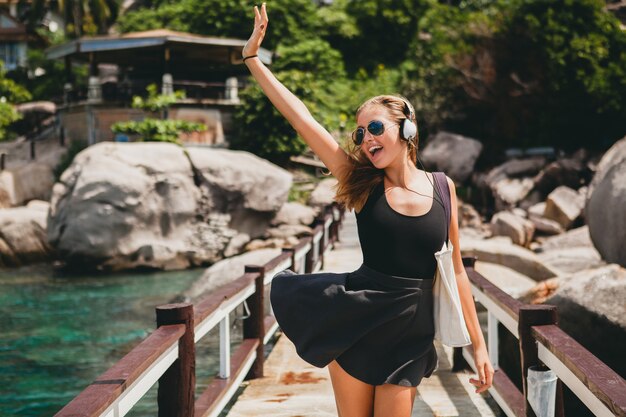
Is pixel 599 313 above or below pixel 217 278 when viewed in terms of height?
above

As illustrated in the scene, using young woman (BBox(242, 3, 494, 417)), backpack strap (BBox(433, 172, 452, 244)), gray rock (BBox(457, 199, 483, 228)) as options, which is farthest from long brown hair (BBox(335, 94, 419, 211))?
gray rock (BBox(457, 199, 483, 228))

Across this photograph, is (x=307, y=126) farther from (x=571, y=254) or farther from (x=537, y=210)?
(x=537, y=210)

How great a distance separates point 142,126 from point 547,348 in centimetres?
2327

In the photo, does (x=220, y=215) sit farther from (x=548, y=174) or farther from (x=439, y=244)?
(x=439, y=244)

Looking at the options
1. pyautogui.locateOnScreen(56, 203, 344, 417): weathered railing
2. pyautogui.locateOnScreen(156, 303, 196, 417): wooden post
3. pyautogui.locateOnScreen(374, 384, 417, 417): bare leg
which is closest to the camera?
pyautogui.locateOnScreen(56, 203, 344, 417): weathered railing

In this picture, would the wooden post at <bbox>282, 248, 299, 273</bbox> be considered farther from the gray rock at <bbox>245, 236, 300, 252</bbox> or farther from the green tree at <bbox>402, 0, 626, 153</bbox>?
the green tree at <bbox>402, 0, 626, 153</bbox>

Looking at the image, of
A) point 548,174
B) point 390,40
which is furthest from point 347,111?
point 548,174

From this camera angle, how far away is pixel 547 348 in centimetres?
337

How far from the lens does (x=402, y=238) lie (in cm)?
267

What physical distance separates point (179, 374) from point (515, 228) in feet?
64.6

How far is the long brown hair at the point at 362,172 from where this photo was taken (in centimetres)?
278

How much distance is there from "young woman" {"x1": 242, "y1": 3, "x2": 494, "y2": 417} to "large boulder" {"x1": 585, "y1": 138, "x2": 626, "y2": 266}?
779 cm

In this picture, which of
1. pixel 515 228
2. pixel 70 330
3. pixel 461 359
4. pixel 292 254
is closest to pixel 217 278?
pixel 70 330

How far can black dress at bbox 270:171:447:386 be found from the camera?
8.79ft
